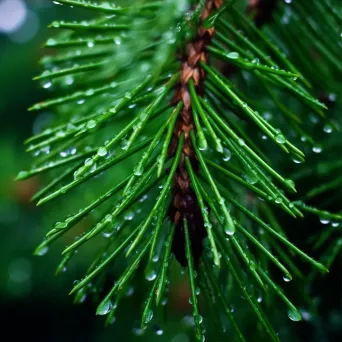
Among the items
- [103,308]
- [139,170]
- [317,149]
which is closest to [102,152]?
[139,170]

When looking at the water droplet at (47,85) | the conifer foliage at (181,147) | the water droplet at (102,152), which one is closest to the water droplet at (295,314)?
the conifer foliage at (181,147)

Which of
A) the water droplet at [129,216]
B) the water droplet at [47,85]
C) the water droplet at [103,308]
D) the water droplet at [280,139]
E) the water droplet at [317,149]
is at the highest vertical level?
the water droplet at [47,85]

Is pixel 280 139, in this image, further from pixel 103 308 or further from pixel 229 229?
pixel 103 308

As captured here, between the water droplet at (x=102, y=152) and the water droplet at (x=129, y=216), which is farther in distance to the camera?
the water droplet at (x=129, y=216)

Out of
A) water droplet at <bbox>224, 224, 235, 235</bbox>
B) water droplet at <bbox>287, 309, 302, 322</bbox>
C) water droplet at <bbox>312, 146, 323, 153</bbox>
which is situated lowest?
water droplet at <bbox>287, 309, 302, 322</bbox>

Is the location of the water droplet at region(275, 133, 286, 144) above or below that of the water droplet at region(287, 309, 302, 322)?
above

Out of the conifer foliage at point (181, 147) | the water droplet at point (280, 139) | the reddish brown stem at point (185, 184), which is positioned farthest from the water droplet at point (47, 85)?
the water droplet at point (280, 139)

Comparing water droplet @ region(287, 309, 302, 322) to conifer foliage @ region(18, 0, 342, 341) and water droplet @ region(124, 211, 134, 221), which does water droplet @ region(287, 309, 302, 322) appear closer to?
conifer foliage @ region(18, 0, 342, 341)

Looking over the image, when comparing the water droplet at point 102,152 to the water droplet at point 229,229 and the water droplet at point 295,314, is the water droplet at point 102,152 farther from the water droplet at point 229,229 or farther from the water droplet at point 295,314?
the water droplet at point 295,314

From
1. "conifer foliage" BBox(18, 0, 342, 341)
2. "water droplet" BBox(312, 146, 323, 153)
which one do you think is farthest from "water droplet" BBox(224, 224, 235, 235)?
"water droplet" BBox(312, 146, 323, 153)

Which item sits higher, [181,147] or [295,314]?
[181,147]

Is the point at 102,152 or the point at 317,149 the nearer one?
the point at 102,152

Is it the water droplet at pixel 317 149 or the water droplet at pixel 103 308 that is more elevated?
the water droplet at pixel 103 308
